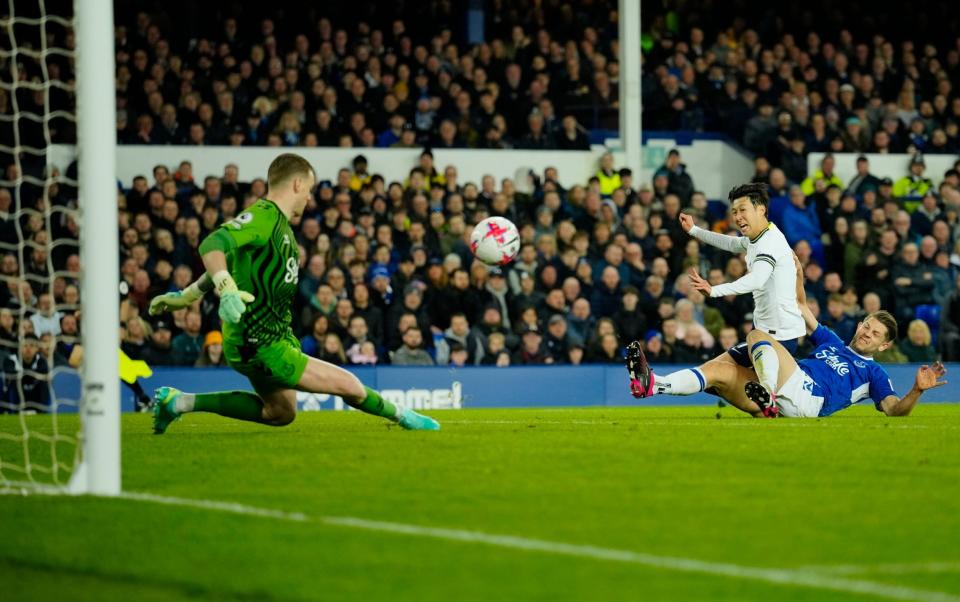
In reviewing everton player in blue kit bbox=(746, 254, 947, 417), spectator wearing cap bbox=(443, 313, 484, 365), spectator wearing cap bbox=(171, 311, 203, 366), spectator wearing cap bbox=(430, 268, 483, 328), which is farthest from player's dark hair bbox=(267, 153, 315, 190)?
spectator wearing cap bbox=(430, 268, 483, 328)

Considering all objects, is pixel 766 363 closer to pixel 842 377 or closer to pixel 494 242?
pixel 842 377

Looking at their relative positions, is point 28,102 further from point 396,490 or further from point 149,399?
point 396,490

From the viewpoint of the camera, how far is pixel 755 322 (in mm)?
12836

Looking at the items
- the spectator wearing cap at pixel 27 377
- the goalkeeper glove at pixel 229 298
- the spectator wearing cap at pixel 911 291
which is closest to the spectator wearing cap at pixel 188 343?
the spectator wearing cap at pixel 27 377

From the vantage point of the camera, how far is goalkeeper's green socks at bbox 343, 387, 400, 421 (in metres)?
10.0

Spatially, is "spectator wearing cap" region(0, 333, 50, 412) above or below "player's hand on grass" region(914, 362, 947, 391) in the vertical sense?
below

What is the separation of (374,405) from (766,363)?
11.6 feet

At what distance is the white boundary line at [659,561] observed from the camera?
4617 mm

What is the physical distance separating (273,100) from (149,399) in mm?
5931

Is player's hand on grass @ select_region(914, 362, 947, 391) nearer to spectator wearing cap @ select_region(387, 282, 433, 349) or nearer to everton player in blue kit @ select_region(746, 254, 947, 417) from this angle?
everton player in blue kit @ select_region(746, 254, 947, 417)

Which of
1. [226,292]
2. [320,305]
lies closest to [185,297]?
[226,292]

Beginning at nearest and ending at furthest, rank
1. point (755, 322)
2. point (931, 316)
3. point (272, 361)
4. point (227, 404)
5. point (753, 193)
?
1. point (272, 361)
2. point (227, 404)
3. point (753, 193)
4. point (755, 322)
5. point (931, 316)

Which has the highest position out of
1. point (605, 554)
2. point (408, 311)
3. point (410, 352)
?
point (408, 311)

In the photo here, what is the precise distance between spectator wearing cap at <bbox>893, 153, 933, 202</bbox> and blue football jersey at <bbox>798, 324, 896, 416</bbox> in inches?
419
